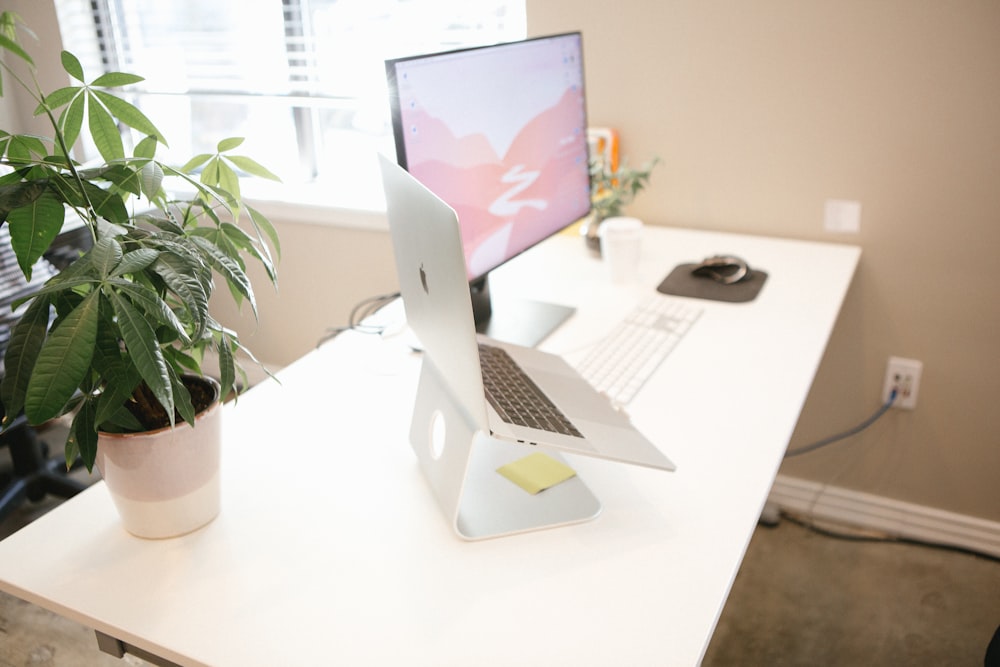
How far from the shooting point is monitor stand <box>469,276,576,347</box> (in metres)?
1.52

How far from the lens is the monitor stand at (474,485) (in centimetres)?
102

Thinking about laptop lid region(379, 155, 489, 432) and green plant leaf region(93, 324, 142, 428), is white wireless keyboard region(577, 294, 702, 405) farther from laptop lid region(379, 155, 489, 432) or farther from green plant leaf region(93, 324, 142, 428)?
green plant leaf region(93, 324, 142, 428)

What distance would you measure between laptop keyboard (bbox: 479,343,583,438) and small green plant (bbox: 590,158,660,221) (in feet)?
→ 2.36

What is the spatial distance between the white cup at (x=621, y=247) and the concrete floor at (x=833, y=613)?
A: 785mm

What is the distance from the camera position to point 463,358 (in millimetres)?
954

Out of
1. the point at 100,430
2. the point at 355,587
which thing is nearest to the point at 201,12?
the point at 100,430

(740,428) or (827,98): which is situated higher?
(827,98)

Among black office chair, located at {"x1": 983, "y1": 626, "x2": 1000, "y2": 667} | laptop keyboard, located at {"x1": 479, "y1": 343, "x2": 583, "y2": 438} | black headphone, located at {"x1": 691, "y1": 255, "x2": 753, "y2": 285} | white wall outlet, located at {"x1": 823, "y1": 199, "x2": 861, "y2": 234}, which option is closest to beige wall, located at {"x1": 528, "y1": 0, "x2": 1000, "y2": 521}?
white wall outlet, located at {"x1": 823, "y1": 199, "x2": 861, "y2": 234}

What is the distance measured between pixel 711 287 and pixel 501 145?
1.82 ft

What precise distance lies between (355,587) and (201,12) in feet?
7.72

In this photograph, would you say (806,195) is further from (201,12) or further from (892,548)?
(201,12)

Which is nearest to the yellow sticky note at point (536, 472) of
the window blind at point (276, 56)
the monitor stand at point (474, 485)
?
the monitor stand at point (474, 485)

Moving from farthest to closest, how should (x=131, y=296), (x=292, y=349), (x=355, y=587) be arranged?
(x=292, y=349) < (x=355, y=587) < (x=131, y=296)

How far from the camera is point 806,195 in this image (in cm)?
197
